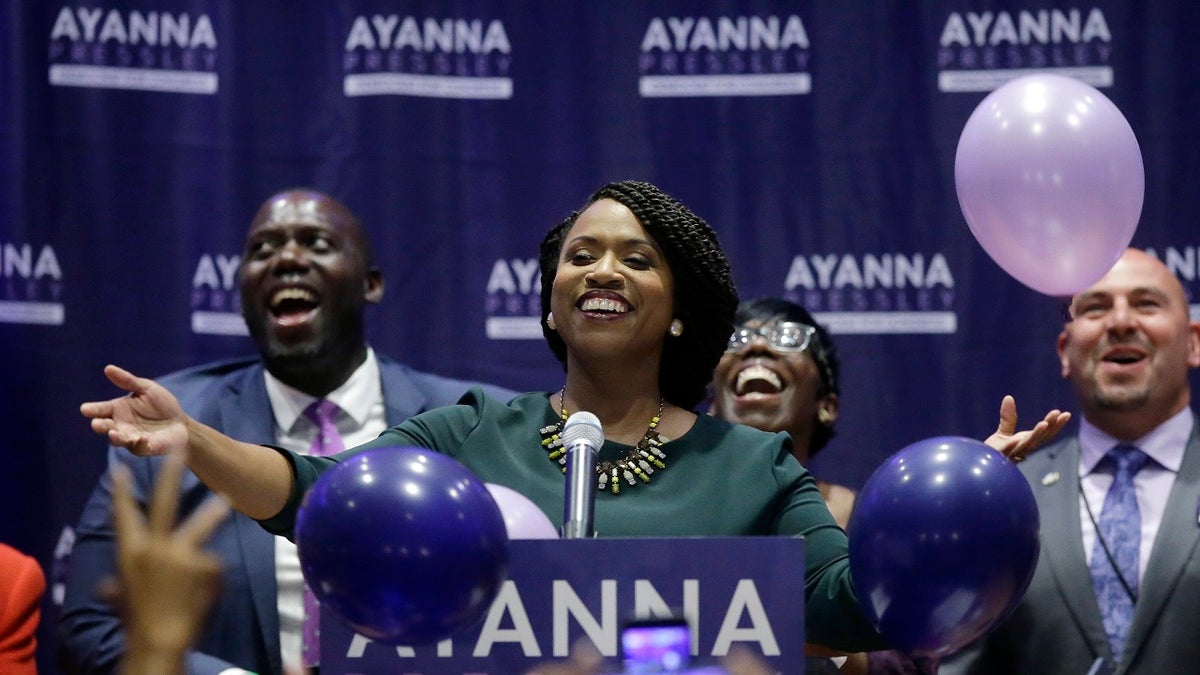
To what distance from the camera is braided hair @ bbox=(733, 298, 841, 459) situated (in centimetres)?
423

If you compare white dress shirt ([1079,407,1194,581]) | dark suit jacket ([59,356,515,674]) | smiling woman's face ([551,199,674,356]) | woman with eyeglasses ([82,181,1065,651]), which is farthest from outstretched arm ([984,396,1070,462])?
dark suit jacket ([59,356,515,674])

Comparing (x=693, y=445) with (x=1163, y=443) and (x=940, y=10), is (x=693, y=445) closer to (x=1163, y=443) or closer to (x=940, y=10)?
(x=1163, y=443)

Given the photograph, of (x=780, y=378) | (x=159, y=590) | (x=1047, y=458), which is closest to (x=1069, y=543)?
(x=1047, y=458)

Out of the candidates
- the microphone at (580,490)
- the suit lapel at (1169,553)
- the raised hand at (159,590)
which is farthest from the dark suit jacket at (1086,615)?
the raised hand at (159,590)

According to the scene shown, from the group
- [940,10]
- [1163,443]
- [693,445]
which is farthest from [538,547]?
[940,10]

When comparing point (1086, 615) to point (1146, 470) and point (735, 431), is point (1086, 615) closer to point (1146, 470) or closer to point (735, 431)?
point (1146, 470)

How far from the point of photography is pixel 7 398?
4.65 metres

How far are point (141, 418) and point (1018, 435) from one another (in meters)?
1.42

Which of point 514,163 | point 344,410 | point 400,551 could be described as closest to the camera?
point 400,551

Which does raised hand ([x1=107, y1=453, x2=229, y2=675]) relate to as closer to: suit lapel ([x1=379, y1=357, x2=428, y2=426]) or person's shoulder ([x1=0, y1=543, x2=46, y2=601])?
person's shoulder ([x1=0, y1=543, x2=46, y2=601])

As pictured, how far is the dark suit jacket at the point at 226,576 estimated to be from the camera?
3.88 m

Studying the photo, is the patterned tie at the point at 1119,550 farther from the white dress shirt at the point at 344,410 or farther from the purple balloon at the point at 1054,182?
the white dress shirt at the point at 344,410

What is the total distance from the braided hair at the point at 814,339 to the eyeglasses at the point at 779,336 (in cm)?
2

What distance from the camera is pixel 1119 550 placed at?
384cm
